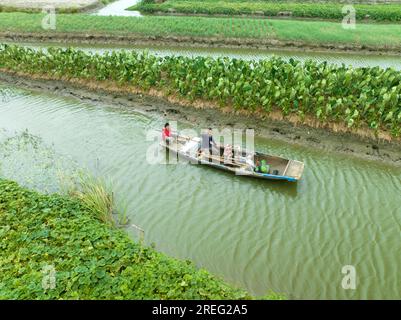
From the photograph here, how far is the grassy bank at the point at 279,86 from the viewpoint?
15.8m

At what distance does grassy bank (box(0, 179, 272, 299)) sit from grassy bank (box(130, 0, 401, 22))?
29800 mm

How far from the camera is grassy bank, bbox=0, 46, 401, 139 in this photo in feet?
51.8

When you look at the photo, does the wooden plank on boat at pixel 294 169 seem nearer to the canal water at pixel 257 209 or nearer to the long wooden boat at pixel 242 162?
the long wooden boat at pixel 242 162

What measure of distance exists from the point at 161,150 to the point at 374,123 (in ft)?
29.1

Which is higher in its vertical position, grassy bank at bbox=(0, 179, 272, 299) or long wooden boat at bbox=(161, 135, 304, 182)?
long wooden boat at bbox=(161, 135, 304, 182)

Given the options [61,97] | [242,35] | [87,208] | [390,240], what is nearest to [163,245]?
[87,208]

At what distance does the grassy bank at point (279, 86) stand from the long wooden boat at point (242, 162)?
332 centimetres

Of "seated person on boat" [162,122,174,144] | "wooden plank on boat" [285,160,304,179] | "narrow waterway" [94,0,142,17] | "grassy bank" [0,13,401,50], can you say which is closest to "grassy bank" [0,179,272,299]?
"seated person on boat" [162,122,174,144]

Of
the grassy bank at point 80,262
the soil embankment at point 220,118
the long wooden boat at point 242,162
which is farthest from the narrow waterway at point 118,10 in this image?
the grassy bank at point 80,262

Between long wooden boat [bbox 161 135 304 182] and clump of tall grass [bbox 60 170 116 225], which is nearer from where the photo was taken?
clump of tall grass [bbox 60 170 116 225]

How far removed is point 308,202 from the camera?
12.9 meters

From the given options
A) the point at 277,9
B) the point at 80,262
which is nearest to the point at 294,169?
the point at 80,262

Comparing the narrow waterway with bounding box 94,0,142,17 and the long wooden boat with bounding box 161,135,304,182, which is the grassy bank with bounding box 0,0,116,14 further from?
the long wooden boat with bounding box 161,135,304,182

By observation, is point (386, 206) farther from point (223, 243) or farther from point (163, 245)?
point (163, 245)
